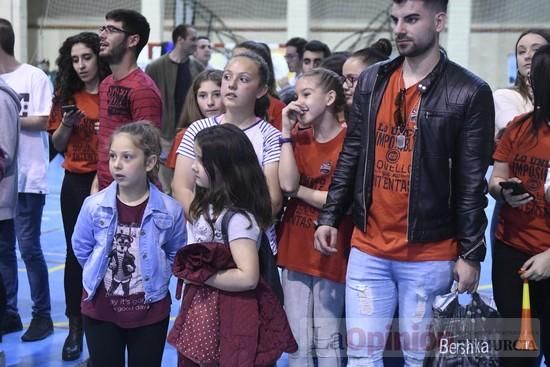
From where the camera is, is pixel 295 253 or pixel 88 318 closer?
pixel 88 318

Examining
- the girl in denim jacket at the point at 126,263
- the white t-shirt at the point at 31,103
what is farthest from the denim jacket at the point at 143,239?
the white t-shirt at the point at 31,103

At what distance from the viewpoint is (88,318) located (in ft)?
10.5

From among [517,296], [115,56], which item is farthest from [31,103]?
[517,296]

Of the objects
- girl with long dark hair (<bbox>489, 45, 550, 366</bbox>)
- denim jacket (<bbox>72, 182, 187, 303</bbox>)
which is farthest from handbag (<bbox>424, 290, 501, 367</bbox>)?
denim jacket (<bbox>72, 182, 187, 303</bbox>)

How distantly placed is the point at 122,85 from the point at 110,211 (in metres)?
1.02

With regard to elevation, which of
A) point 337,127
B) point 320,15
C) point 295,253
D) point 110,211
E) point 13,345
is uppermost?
point 320,15

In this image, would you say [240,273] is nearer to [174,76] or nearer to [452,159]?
[452,159]

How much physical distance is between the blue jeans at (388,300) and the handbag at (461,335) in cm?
7

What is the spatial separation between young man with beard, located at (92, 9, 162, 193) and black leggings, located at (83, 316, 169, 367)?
3.24 feet

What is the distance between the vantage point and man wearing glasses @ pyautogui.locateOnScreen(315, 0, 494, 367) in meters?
2.79

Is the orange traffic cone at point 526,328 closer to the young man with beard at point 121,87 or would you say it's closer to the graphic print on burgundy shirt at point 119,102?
the young man with beard at point 121,87

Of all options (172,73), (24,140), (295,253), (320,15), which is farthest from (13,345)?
(320,15)

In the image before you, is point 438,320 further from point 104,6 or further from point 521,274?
point 104,6

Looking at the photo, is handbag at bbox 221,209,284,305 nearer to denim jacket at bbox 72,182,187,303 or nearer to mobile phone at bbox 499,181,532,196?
denim jacket at bbox 72,182,187,303
